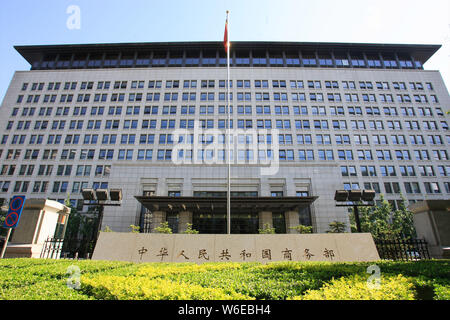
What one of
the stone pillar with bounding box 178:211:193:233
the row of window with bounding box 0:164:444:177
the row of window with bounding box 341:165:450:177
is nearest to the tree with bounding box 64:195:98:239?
the row of window with bounding box 0:164:444:177

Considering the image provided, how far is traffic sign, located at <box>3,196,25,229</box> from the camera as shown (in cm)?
838

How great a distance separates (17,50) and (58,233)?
5736 centimetres

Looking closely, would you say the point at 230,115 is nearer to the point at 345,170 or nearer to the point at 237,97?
the point at 237,97

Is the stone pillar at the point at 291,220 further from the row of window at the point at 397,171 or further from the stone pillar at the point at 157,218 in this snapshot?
the row of window at the point at 397,171

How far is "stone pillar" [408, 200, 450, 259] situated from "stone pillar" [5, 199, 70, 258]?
1729cm

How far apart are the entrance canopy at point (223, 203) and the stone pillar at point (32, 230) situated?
11.6 m

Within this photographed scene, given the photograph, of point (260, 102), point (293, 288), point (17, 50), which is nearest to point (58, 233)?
point (293, 288)

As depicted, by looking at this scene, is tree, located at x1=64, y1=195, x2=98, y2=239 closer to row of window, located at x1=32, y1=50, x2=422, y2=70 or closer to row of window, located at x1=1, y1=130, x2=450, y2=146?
row of window, located at x1=1, y1=130, x2=450, y2=146

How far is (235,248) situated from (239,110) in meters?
31.5

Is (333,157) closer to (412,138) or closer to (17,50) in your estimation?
(412,138)

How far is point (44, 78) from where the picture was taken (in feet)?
149

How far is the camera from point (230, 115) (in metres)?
39.1

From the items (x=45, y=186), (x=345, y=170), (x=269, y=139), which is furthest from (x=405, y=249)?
(x=45, y=186)

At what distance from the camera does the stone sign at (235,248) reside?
395 inches
